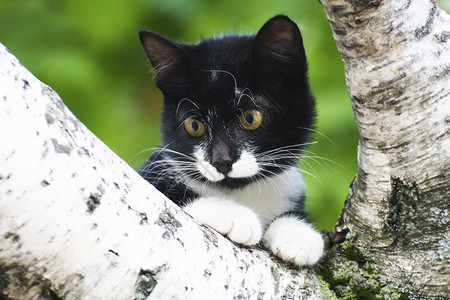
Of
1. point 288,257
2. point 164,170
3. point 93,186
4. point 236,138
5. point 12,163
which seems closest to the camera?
point 12,163

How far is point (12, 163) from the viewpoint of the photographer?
79 cm

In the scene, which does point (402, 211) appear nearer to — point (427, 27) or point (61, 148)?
point (427, 27)

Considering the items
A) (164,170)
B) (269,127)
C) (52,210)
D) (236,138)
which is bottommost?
(52,210)

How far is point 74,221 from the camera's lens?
87 centimetres

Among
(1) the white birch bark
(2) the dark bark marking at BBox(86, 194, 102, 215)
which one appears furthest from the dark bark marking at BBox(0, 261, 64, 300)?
(2) the dark bark marking at BBox(86, 194, 102, 215)

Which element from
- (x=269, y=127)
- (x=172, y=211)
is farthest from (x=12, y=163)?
(x=269, y=127)

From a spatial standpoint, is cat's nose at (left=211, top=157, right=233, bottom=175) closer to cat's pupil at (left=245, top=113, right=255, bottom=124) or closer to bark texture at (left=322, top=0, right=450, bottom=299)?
cat's pupil at (left=245, top=113, right=255, bottom=124)

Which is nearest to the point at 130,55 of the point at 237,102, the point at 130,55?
the point at 130,55

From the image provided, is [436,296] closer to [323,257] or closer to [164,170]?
[323,257]

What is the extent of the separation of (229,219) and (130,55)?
135 cm

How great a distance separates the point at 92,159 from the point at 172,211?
0.26 metres

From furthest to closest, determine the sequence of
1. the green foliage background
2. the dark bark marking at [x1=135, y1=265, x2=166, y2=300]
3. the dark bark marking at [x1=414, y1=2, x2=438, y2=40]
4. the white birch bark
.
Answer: the green foliage background < the dark bark marking at [x1=414, y1=2, x2=438, y2=40] < the dark bark marking at [x1=135, y1=265, x2=166, y2=300] < the white birch bark

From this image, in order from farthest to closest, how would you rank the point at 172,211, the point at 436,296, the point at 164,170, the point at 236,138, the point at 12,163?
the point at 164,170, the point at 236,138, the point at 436,296, the point at 172,211, the point at 12,163

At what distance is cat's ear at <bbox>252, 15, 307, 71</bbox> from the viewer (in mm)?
1656
